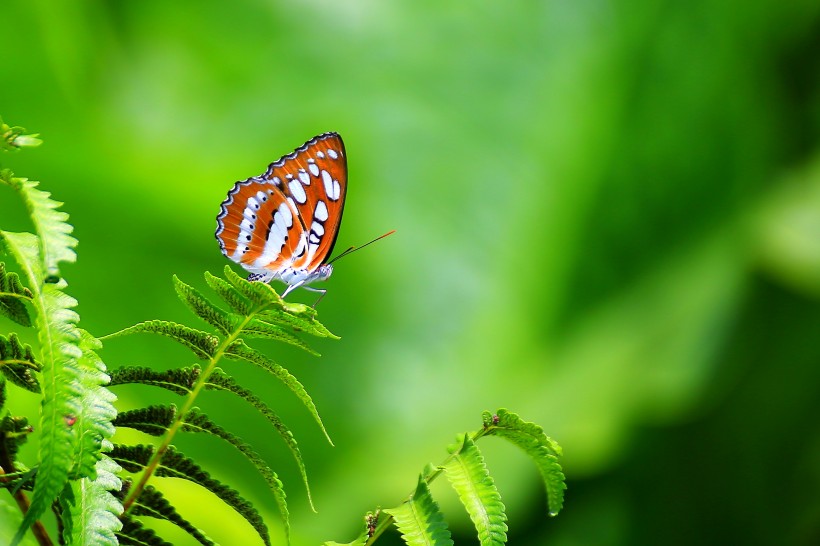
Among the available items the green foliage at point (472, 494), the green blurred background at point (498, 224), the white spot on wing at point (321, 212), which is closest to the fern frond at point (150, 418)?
the green foliage at point (472, 494)

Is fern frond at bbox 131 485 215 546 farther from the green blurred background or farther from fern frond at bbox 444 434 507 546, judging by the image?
the green blurred background

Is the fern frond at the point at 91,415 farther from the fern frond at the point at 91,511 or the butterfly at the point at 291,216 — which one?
the butterfly at the point at 291,216

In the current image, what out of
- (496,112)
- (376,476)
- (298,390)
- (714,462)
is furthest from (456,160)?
(298,390)

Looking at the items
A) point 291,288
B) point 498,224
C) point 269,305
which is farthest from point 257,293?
point 498,224

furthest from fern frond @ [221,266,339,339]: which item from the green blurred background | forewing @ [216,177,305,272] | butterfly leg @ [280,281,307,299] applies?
the green blurred background

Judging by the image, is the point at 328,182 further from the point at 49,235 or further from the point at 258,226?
the point at 49,235

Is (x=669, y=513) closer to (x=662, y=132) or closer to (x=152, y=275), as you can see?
(x=662, y=132)

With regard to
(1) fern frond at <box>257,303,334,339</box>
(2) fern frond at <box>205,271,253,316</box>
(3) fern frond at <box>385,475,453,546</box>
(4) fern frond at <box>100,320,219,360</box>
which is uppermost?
(2) fern frond at <box>205,271,253,316</box>
